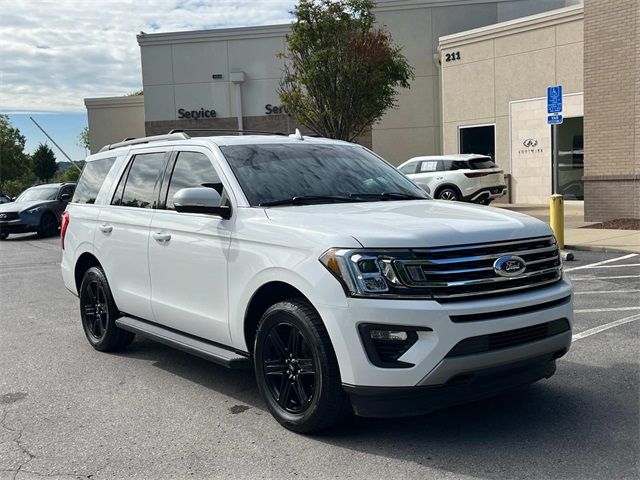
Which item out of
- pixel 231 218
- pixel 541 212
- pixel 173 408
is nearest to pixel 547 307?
pixel 231 218

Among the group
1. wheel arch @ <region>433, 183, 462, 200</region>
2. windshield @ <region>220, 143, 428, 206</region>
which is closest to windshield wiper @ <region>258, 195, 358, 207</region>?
windshield @ <region>220, 143, 428, 206</region>

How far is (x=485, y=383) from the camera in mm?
3656

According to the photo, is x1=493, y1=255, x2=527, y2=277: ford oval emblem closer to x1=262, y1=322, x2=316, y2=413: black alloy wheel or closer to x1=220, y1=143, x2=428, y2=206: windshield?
x1=262, y1=322, x2=316, y2=413: black alloy wheel

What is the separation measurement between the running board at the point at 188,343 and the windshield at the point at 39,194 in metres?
16.1

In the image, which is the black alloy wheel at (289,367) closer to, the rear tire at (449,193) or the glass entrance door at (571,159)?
the rear tire at (449,193)

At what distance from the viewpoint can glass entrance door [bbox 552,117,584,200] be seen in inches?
810

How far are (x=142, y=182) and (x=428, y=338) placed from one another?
3200mm

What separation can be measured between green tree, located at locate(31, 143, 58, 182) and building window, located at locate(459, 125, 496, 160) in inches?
2550

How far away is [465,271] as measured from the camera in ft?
11.9

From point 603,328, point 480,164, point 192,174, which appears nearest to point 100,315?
point 192,174

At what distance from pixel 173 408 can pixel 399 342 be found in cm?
192

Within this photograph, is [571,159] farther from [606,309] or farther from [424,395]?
[424,395]

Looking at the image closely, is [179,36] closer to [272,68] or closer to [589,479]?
[272,68]

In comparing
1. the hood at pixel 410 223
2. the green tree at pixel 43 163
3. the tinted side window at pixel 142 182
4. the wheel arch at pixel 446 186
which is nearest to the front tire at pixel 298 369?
the hood at pixel 410 223
